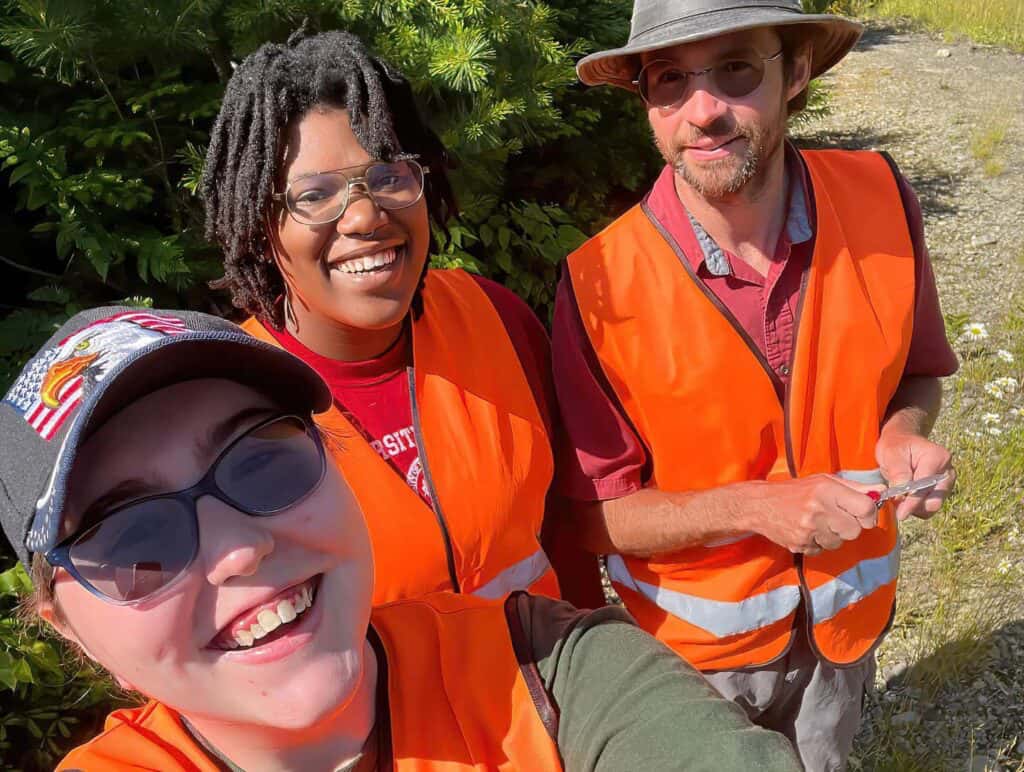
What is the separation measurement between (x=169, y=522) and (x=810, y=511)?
136 cm

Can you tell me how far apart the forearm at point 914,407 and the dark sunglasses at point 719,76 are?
0.89m

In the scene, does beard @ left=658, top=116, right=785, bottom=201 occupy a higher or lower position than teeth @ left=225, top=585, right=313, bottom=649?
higher

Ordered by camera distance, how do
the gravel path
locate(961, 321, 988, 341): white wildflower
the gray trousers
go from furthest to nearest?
1. locate(961, 321, 988, 341): white wildflower
2. the gravel path
3. the gray trousers

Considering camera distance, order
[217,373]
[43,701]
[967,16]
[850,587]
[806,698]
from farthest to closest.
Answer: [967,16] < [43,701] < [806,698] < [850,587] < [217,373]

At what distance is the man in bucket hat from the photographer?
2.03 m

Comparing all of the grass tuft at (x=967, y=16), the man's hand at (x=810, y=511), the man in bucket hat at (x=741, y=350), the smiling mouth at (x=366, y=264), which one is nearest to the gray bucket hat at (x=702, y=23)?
the man in bucket hat at (x=741, y=350)

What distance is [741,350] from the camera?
2.03 meters

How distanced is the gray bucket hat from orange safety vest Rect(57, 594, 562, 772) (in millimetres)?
1408

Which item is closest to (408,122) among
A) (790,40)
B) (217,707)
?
(790,40)

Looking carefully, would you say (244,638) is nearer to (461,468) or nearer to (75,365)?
(75,365)

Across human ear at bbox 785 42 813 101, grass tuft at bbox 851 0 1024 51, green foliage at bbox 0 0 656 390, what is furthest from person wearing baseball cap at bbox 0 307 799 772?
grass tuft at bbox 851 0 1024 51

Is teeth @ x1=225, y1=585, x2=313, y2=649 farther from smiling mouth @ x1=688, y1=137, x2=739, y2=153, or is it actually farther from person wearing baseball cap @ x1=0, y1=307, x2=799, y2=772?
smiling mouth @ x1=688, y1=137, x2=739, y2=153

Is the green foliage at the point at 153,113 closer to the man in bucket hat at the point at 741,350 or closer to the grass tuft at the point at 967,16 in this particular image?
Answer: the man in bucket hat at the point at 741,350

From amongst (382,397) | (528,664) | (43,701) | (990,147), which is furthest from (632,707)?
(990,147)
